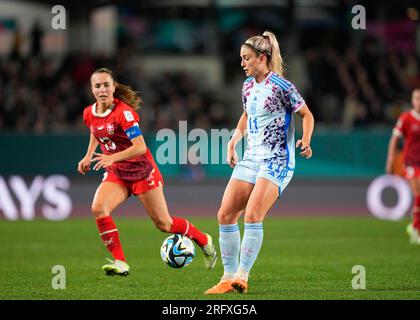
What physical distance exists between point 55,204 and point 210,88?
6.51 m

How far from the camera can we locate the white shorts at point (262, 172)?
8352 mm

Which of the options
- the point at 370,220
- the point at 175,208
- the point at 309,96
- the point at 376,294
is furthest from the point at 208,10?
the point at 376,294

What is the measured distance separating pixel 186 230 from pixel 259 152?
Answer: 70.8 inches

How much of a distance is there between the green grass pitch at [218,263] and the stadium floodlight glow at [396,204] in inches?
32.1

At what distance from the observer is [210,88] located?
23.8 m

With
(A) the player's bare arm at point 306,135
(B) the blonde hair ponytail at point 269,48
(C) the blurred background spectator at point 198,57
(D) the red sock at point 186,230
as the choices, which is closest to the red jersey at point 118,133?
(D) the red sock at point 186,230

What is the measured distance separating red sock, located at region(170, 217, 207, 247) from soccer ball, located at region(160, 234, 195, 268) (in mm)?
301

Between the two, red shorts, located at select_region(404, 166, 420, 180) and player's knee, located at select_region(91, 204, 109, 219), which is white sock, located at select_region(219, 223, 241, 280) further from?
red shorts, located at select_region(404, 166, 420, 180)

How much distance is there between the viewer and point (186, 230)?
9.93 m

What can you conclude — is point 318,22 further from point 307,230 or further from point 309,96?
point 307,230

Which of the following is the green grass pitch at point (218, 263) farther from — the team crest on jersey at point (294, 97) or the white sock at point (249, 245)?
the team crest on jersey at point (294, 97)

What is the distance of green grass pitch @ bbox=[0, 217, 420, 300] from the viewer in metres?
8.59

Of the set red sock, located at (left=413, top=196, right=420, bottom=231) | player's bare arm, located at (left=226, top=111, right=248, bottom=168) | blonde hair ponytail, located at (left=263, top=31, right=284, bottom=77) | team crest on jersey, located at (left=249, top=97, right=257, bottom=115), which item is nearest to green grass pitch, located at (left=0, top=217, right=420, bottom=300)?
red sock, located at (left=413, top=196, right=420, bottom=231)
